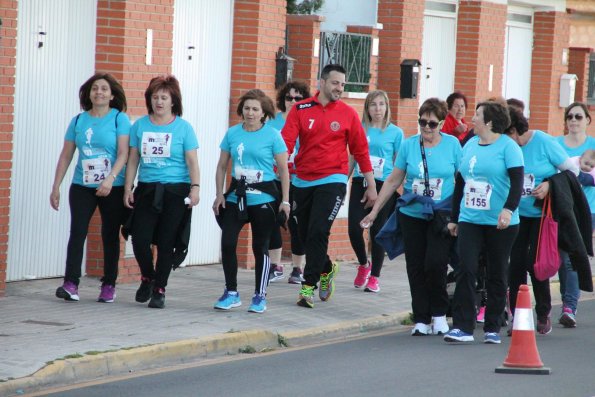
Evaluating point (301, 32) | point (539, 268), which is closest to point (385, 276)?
point (301, 32)

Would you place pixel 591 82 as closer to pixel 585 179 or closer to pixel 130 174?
pixel 585 179

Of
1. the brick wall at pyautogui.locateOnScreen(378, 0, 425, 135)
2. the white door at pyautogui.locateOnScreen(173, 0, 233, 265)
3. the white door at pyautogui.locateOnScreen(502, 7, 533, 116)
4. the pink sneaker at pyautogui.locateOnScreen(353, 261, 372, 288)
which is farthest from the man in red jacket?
the white door at pyautogui.locateOnScreen(502, 7, 533, 116)

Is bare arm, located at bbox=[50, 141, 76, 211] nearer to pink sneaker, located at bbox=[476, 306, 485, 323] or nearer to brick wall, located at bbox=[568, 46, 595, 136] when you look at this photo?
pink sneaker, located at bbox=[476, 306, 485, 323]

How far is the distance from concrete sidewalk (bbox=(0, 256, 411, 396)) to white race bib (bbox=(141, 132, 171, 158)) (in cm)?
129

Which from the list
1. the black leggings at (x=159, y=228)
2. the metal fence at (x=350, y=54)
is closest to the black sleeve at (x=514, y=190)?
the black leggings at (x=159, y=228)

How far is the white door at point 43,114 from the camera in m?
12.3

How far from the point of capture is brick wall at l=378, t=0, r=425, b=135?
1728cm

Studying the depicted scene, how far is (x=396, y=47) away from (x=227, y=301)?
664cm

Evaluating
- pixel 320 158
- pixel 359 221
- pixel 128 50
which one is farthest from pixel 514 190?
pixel 128 50

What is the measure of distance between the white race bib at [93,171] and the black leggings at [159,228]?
38 cm

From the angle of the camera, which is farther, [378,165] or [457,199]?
[378,165]

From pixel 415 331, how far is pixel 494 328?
2.39 feet

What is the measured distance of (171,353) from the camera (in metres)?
9.70

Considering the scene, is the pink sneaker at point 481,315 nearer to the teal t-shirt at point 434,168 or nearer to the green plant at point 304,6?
the teal t-shirt at point 434,168
